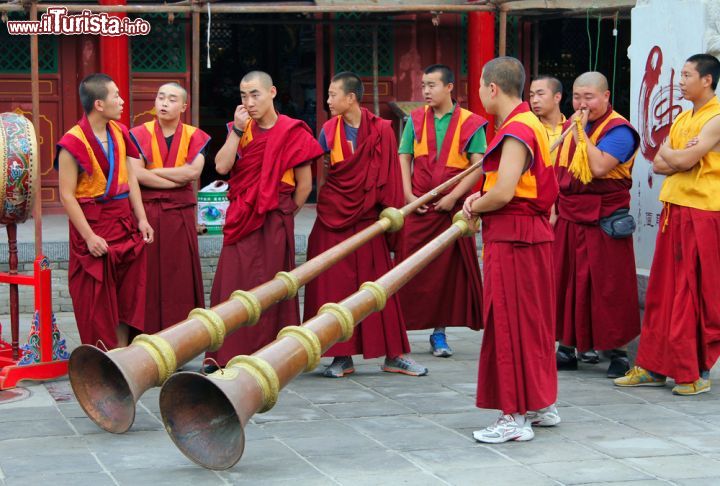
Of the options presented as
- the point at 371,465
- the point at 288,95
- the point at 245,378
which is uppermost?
the point at 288,95

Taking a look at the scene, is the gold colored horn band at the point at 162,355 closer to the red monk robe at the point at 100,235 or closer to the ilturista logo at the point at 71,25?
the red monk robe at the point at 100,235

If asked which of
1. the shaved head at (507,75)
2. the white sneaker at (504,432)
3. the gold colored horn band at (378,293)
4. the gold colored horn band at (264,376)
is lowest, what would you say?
the white sneaker at (504,432)

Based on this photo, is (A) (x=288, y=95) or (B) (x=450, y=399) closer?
(B) (x=450, y=399)

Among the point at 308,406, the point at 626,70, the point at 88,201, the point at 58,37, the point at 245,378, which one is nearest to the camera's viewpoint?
the point at 245,378

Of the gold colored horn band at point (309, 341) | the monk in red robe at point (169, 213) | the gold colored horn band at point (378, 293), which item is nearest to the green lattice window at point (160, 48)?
the monk in red robe at point (169, 213)

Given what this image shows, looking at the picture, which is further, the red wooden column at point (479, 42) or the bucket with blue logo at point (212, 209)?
the red wooden column at point (479, 42)

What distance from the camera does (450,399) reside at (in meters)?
5.98

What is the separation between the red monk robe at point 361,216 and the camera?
672 cm

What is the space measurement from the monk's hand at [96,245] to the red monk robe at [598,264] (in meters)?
2.67

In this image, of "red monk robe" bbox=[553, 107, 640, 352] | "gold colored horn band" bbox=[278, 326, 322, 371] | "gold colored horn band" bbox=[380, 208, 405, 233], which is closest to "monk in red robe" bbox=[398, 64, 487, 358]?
"red monk robe" bbox=[553, 107, 640, 352]

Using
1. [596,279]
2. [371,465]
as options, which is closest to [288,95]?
[596,279]

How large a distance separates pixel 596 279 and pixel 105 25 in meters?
3.31

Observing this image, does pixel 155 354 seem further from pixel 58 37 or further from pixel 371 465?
pixel 58 37

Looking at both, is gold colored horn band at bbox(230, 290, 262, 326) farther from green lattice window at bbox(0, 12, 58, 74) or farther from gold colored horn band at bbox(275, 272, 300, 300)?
green lattice window at bbox(0, 12, 58, 74)
